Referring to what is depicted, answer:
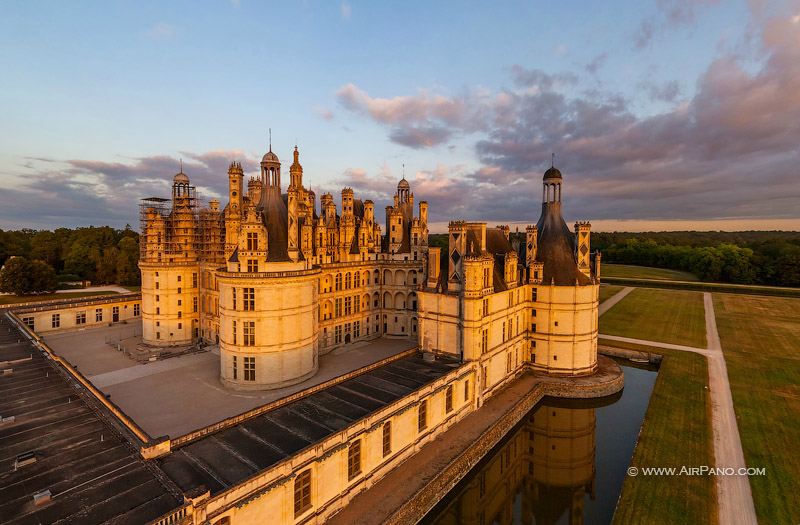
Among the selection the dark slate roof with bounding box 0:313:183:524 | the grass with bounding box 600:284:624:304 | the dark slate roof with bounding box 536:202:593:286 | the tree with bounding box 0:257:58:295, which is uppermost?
the dark slate roof with bounding box 536:202:593:286

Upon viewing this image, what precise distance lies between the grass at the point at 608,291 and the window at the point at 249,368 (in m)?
71.4

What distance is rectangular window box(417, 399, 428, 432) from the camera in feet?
80.9

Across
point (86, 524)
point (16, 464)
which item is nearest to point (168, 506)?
point (86, 524)

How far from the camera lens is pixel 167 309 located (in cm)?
4369

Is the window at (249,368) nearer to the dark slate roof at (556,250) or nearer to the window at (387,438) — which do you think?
the window at (387,438)

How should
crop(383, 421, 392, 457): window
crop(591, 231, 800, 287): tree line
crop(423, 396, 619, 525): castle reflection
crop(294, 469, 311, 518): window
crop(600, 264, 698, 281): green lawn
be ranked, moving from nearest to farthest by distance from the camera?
crop(294, 469, 311, 518): window, crop(383, 421, 392, 457): window, crop(423, 396, 619, 525): castle reflection, crop(591, 231, 800, 287): tree line, crop(600, 264, 698, 281): green lawn

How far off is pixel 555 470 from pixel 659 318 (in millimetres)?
49909

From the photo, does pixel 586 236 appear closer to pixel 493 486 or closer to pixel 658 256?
pixel 493 486

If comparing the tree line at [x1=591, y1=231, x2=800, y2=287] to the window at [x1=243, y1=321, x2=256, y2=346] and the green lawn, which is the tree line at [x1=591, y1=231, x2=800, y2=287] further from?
the window at [x1=243, y1=321, x2=256, y2=346]

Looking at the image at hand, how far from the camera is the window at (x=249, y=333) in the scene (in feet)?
103

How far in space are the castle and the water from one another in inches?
678

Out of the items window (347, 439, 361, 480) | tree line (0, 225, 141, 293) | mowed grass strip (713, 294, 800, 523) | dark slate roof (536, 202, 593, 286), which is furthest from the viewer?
tree line (0, 225, 141, 293)

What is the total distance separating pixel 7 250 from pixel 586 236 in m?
122

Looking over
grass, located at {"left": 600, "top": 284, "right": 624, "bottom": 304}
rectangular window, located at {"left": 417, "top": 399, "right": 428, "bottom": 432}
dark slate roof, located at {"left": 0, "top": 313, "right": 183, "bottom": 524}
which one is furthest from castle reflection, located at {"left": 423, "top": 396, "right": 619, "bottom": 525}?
grass, located at {"left": 600, "top": 284, "right": 624, "bottom": 304}
